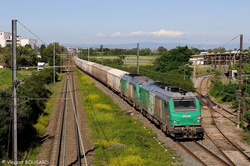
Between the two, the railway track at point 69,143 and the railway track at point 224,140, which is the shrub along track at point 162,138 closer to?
the railway track at point 224,140

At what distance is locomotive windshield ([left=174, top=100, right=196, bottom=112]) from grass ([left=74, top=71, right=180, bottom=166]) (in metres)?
2.90

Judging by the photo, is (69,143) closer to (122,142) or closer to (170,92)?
(122,142)

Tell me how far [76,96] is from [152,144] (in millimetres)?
26641

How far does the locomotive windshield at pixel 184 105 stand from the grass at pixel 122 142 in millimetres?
2904

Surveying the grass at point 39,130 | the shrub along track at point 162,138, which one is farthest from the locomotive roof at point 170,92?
the grass at point 39,130

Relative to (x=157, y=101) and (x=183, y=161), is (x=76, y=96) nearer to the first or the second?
(x=157, y=101)

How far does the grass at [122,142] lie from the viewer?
687 inches

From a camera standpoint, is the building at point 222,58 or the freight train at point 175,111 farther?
the building at point 222,58

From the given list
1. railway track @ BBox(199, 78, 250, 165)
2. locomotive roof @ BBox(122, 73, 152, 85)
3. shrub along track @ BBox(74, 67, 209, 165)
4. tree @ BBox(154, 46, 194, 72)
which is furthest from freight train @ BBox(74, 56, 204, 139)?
tree @ BBox(154, 46, 194, 72)

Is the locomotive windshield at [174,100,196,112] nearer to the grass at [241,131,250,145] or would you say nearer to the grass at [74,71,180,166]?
the grass at [74,71,180,166]

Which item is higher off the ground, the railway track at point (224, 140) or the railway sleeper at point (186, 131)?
the railway sleeper at point (186, 131)

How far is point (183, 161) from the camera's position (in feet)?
57.7

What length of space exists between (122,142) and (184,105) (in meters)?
4.95

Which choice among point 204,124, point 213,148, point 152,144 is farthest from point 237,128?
point 152,144
